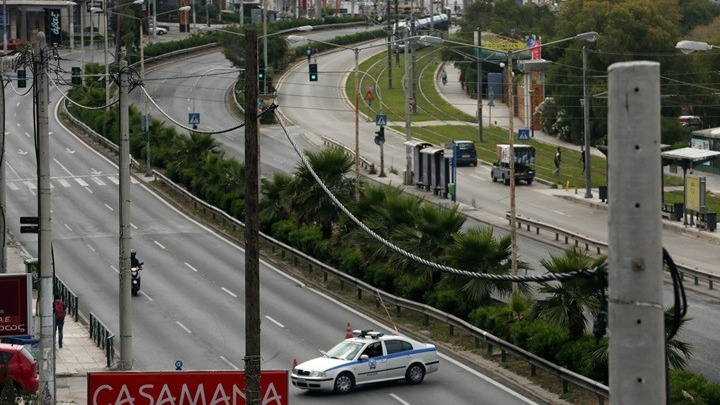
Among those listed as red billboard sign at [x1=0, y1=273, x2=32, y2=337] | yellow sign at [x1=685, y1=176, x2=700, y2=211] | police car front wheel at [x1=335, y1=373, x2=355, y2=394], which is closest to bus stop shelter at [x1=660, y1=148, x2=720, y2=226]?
yellow sign at [x1=685, y1=176, x2=700, y2=211]

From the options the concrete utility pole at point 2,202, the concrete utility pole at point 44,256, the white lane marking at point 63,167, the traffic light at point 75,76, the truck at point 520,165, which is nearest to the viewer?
the concrete utility pole at point 44,256

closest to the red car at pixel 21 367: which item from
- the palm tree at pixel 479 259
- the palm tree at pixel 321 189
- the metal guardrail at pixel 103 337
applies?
the metal guardrail at pixel 103 337

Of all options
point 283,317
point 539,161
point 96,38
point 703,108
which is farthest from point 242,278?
point 96,38

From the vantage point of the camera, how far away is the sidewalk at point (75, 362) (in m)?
34.4

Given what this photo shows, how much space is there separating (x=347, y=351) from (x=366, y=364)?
620 mm

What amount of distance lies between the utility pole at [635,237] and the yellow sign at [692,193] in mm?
51814

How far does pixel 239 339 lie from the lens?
4134 centimetres

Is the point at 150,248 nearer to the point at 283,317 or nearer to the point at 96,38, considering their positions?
the point at 283,317

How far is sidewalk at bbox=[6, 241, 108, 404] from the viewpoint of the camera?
34.4 m

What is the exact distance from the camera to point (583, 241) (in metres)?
54.8

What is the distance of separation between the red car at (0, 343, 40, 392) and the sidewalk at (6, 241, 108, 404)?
724 mm

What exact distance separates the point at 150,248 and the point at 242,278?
8198 mm

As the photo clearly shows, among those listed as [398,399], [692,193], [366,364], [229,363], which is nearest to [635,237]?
A: [398,399]

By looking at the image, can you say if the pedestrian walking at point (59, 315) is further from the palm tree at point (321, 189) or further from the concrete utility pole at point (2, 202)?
the palm tree at point (321, 189)
